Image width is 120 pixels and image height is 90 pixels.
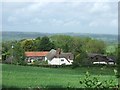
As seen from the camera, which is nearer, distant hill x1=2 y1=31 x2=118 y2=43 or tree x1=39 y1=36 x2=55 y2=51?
distant hill x1=2 y1=31 x2=118 y2=43

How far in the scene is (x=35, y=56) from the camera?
7.49 feet

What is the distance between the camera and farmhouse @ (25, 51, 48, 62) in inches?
89.4

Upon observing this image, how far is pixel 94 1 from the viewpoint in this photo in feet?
6.85

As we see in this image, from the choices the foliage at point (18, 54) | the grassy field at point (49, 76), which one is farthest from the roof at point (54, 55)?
the foliage at point (18, 54)

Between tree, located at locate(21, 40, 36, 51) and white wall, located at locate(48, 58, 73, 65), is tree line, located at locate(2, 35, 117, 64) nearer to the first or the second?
tree, located at locate(21, 40, 36, 51)

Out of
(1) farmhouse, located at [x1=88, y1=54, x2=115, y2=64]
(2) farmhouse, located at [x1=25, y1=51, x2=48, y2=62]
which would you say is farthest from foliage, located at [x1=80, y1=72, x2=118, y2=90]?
(2) farmhouse, located at [x1=25, y1=51, x2=48, y2=62]

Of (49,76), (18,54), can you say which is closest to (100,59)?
(49,76)

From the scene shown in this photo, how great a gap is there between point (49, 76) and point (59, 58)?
0.19m

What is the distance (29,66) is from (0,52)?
0.40m

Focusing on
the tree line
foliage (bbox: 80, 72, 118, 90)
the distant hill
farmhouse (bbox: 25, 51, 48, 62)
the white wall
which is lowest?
foliage (bbox: 80, 72, 118, 90)

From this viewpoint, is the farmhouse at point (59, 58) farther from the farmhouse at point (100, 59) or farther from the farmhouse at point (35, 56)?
the farmhouse at point (100, 59)

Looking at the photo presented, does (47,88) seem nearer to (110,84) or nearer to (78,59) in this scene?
(78,59)

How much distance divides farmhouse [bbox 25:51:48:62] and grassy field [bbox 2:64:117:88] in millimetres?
90

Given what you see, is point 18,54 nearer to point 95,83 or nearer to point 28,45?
point 28,45
